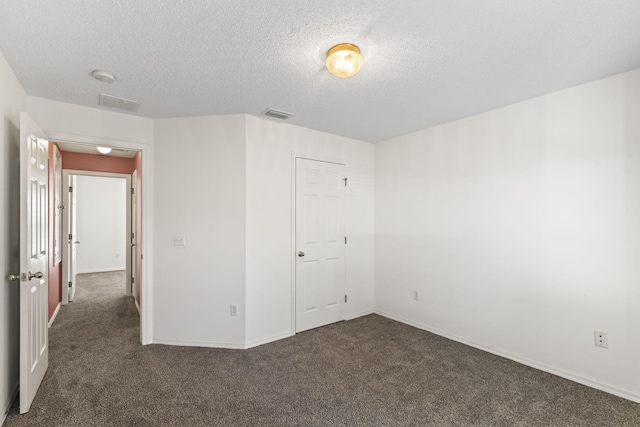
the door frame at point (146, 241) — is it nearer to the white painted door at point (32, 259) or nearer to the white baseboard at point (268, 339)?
the white painted door at point (32, 259)

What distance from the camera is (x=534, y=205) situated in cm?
273

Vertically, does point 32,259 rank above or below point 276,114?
below

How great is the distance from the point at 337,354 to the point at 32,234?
2628 mm

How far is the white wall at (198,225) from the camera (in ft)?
10.3

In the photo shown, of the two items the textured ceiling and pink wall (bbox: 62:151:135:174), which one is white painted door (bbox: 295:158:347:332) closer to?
the textured ceiling

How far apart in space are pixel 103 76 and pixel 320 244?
8.59 ft

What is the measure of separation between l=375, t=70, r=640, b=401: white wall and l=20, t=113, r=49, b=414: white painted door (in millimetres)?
3534

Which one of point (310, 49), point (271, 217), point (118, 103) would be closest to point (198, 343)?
point (271, 217)

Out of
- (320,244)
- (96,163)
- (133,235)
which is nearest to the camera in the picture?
(320,244)

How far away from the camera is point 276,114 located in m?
3.13

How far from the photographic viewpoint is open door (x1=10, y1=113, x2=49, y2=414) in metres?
2.00

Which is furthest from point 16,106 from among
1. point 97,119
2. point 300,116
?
point 300,116

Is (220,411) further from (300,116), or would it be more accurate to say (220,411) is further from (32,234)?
(300,116)

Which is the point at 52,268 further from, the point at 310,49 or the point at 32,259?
the point at 310,49
